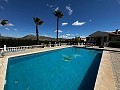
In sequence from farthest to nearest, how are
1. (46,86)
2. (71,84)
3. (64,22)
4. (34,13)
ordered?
(64,22)
(34,13)
(71,84)
(46,86)

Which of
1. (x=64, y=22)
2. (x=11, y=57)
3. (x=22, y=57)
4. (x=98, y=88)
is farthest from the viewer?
(x=64, y=22)

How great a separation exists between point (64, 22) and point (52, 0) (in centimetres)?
1823

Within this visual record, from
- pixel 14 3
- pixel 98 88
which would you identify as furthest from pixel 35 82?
pixel 14 3

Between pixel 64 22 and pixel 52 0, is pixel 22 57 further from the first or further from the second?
pixel 64 22

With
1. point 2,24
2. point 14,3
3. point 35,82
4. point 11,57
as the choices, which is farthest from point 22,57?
point 2,24

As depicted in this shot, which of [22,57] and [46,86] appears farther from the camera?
[22,57]

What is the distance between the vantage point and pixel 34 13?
117ft

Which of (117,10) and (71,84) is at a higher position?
(117,10)

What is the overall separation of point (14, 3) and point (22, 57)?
641 inches

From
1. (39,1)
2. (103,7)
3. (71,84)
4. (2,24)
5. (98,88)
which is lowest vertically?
(71,84)

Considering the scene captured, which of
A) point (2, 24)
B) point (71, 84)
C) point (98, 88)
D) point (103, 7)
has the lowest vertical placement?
point (71, 84)

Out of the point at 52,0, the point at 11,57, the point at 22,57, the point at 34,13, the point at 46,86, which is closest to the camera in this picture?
the point at 46,86

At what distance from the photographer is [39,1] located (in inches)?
1077

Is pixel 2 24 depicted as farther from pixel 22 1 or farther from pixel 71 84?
pixel 71 84
